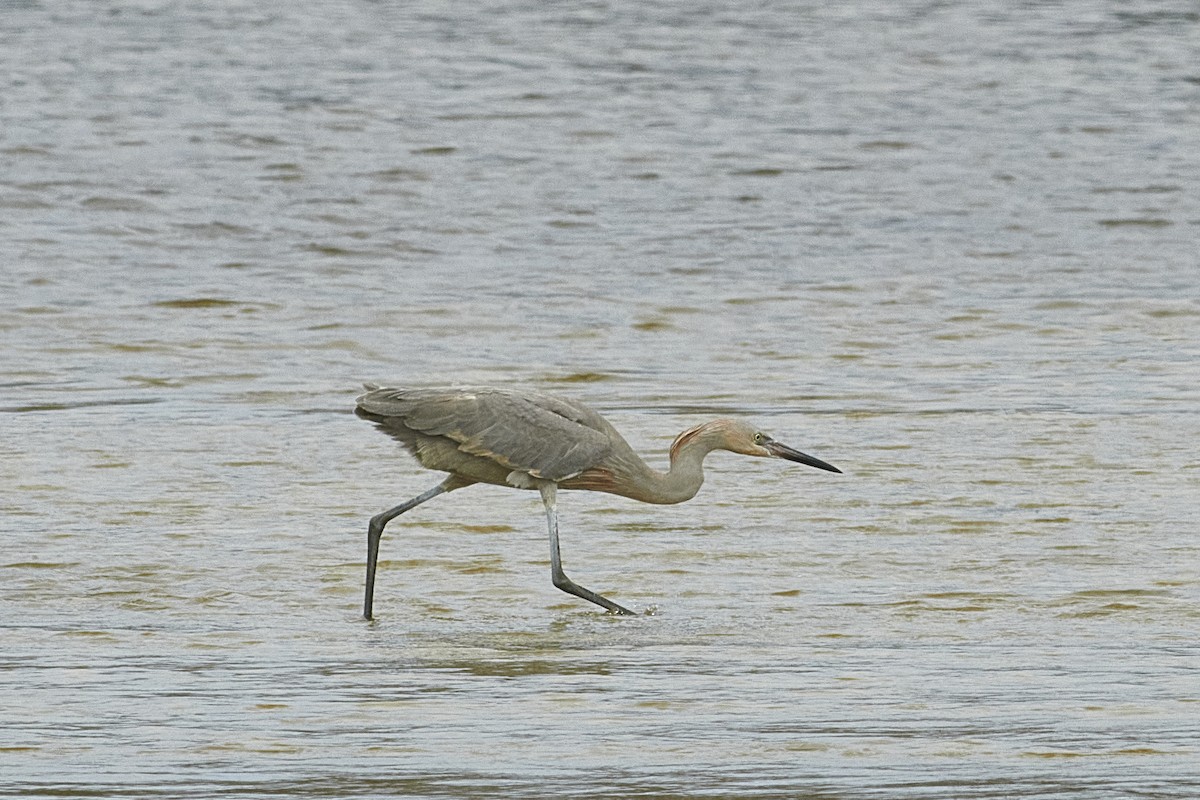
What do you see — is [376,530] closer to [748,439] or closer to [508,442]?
[508,442]

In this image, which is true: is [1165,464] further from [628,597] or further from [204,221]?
[204,221]

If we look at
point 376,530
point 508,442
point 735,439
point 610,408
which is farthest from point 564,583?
point 610,408

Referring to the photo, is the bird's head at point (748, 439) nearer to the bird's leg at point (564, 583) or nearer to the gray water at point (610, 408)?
the gray water at point (610, 408)

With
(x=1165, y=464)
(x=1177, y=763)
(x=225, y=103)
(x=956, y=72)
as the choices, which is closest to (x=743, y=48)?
(x=956, y=72)

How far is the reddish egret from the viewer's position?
29.0 ft

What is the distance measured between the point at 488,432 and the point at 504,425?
66 millimetres

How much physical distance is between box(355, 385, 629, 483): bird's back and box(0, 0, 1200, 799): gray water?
0.46 m

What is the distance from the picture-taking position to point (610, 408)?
12578mm

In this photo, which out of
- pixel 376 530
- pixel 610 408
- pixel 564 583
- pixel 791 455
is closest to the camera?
pixel 564 583

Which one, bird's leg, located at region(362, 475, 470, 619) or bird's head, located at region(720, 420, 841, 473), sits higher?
bird's head, located at region(720, 420, 841, 473)

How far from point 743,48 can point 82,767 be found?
77.6 feet

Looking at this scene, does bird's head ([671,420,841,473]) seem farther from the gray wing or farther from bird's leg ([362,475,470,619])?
bird's leg ([362,475,470,619])

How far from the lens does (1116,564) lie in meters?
9.09

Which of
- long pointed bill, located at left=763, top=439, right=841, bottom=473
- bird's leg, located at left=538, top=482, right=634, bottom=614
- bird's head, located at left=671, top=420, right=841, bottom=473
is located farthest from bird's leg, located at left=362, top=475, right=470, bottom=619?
long pointed bill, located at left=763, top=439, right=841, bottom=473
